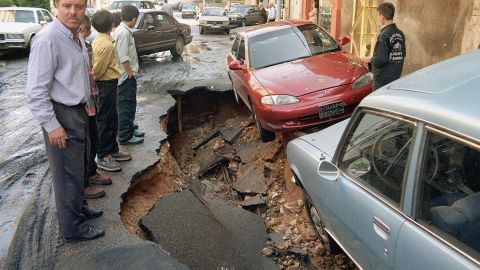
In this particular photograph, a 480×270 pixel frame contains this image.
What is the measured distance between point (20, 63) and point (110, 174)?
37.7 ft

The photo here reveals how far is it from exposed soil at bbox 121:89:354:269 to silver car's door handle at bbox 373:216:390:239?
1708mm

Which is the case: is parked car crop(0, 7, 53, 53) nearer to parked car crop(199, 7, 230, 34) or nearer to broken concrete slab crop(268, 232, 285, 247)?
parked car crop(199, 7, 230, 34)

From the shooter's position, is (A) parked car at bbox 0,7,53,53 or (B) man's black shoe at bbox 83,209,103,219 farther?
(A) parked car at bbox 0,7,53,53

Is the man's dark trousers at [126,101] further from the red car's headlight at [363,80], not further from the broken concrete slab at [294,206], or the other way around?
the red car's headlight at [363,80]

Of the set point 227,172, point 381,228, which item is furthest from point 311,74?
point 381,228

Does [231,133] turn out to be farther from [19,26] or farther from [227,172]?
[19,26]

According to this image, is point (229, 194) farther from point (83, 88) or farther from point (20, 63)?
point (20, 63)

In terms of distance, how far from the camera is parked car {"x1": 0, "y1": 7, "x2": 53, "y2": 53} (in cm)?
1543

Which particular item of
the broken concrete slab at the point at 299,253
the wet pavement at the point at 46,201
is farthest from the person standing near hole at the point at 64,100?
the broken concrete slab at the point at 299,253

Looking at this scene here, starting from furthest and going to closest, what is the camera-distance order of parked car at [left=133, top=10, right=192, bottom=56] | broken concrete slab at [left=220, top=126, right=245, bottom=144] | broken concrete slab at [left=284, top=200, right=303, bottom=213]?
parked car at [left=133, top=10, right=192, bottom=56] < broken concrete slab at [left=220, top=126, right=245, bottom=144] < broken concrete slab at [left=284, top=200, right=303, bottom=213]

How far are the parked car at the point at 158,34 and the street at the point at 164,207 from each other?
5.55 meters

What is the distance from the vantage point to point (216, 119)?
10320 mm

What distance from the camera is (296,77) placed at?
6383mm

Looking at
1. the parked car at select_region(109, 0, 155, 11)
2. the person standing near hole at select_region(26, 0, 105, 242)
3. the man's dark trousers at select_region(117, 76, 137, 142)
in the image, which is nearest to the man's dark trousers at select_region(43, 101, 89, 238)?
the person standing near hole at select_region(26, 0, 105, 242)
